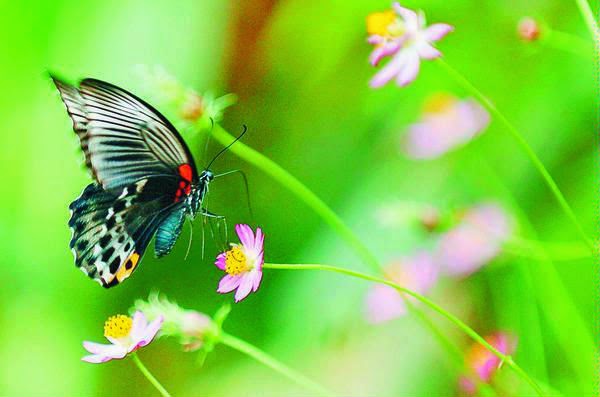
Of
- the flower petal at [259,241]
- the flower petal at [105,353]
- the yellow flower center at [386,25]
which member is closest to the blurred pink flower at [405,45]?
the yellow flower center at [386,25]

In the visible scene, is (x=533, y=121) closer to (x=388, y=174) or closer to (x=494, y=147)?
(x=494, y=147)

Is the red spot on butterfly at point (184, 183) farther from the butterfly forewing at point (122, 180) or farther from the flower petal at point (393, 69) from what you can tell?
the flower petal at point (393, 69)

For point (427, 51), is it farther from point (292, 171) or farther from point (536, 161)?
point (292, 171)

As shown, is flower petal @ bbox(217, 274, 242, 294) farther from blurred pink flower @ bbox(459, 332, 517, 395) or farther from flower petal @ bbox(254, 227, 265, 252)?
blurred pink flower @ bbox(459, 332, 517, 395)

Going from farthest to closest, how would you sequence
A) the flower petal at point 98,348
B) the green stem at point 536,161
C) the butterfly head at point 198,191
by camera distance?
the butterfly head at point 198,191 < the flower petal at point 98,348 < the green stem at point 536,161

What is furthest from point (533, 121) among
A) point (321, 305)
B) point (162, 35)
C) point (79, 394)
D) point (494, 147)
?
point (79, 394)
